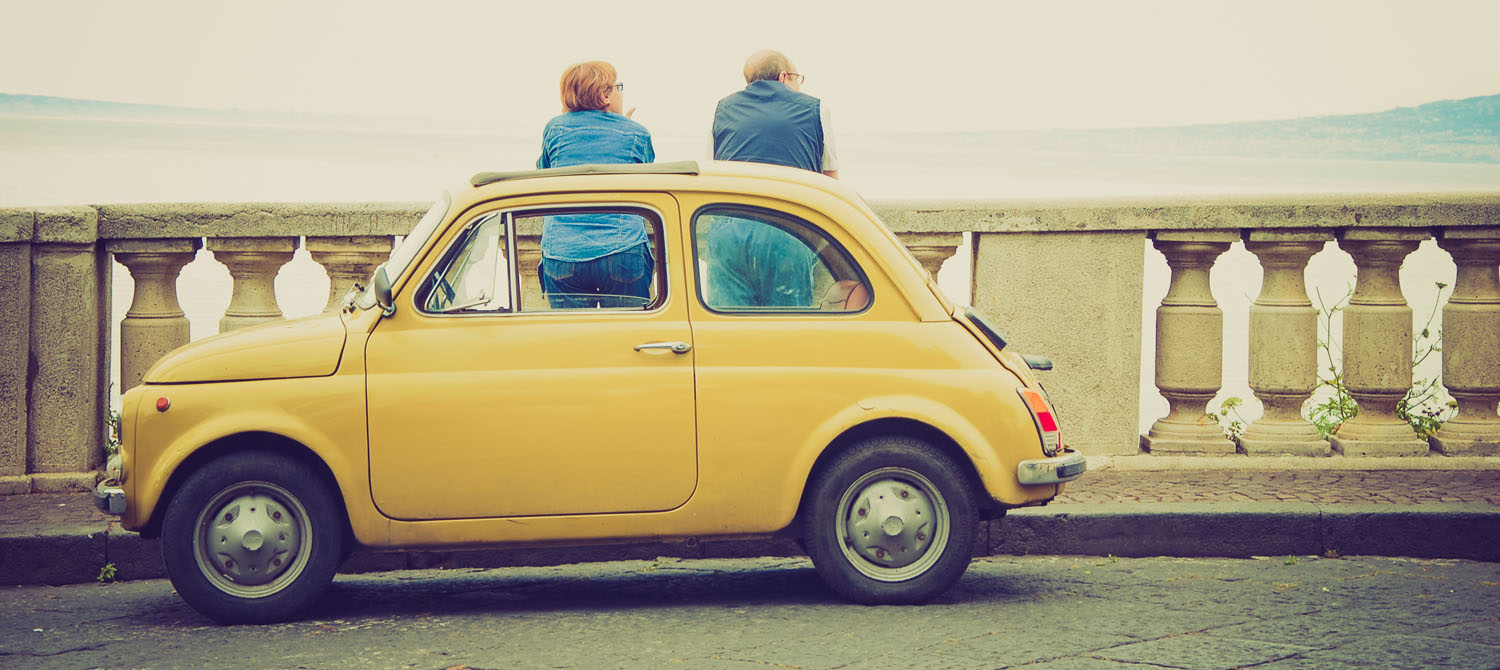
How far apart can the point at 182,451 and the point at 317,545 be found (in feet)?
1.78

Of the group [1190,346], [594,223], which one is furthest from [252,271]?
[1190,346]

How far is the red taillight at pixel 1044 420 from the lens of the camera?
5566 mm

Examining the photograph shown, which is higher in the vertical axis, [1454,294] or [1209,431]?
[1454,294]

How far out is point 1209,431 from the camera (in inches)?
301

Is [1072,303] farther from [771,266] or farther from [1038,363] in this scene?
[771,266]

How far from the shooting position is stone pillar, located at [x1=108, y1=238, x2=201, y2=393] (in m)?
7.18

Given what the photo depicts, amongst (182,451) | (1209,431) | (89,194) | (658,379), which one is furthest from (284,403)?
(89,194)

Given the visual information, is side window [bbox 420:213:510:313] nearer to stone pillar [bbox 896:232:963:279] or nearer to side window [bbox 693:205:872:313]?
side window [bbox 693:205:872:313]

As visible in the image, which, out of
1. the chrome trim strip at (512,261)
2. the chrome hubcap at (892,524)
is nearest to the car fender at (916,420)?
the chrome hubcap at (892,524)

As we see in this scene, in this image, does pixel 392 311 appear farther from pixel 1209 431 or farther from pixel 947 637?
pixel 1209 431

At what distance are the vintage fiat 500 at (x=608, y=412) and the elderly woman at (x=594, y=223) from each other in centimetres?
8

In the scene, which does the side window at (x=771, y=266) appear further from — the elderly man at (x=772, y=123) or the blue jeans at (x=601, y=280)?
the elderly man at (x=772, y=123)

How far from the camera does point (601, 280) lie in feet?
19.2

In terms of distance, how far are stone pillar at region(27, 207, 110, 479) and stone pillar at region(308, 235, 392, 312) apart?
38.5 inches
